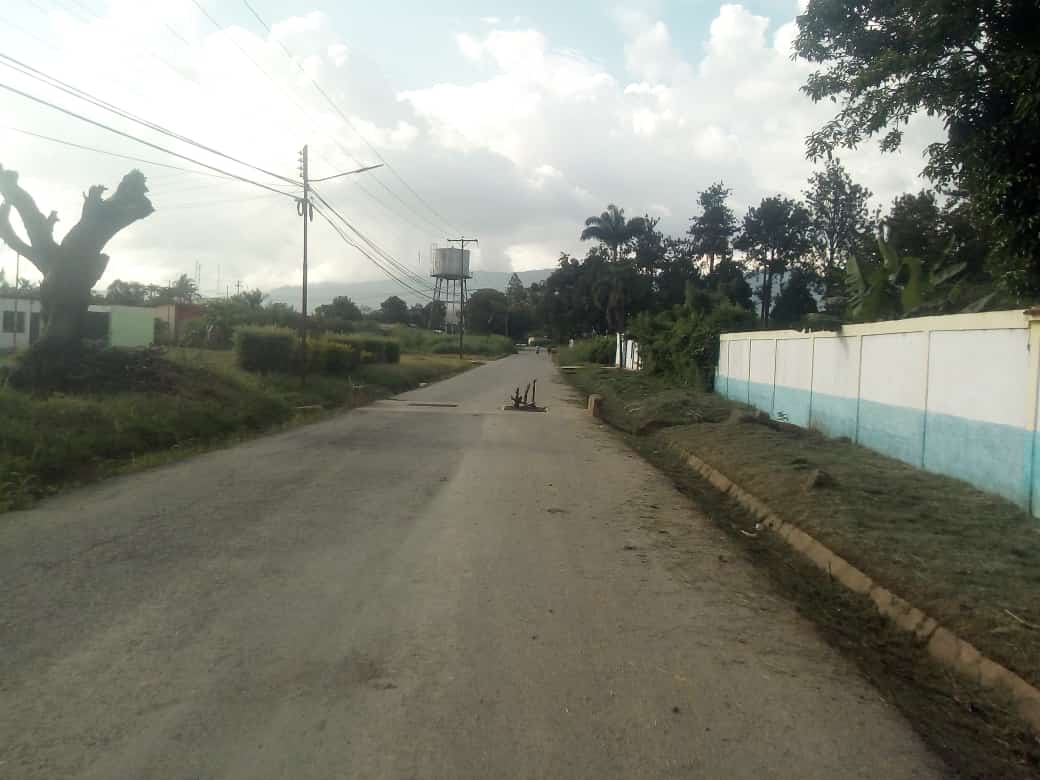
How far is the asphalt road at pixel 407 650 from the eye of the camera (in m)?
4.00

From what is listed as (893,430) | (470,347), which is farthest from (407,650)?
(470,347)

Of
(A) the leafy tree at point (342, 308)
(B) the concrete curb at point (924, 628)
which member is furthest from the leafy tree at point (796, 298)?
(A) the leafy tree at point (342, 308)

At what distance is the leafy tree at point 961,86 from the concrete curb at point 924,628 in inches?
188

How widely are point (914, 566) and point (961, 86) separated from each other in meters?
6.64

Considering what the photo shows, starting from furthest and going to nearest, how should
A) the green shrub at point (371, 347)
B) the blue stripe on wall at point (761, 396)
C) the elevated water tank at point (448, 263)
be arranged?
the elevated water tank at point (448, 263) < the green shrub at point (371, 347) < the blue stripe on wall at point (761, 396)

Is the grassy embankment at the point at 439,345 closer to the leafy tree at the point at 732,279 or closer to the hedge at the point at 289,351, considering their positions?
the leafy tree at the point at 732,279

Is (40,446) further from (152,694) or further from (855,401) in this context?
(855,401)

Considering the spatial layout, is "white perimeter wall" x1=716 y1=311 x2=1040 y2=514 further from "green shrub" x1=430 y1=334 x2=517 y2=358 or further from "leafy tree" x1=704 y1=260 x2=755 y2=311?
"green shrub" x1=430 y1=334 x2=517 y2=358

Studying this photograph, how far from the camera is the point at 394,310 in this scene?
136125mm

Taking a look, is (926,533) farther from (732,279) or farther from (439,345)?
(439,345)

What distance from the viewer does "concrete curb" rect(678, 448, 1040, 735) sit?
503cm

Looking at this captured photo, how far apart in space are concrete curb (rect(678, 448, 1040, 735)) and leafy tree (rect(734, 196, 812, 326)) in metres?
46.4

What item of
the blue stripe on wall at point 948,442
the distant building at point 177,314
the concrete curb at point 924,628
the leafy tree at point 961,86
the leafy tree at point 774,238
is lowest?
the concrete curb at point 924,628

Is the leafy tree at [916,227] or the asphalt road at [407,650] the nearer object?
the asphalt road at [407,650]
